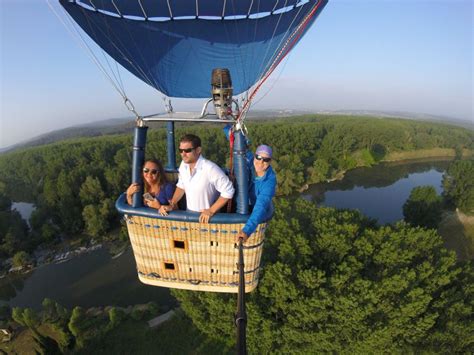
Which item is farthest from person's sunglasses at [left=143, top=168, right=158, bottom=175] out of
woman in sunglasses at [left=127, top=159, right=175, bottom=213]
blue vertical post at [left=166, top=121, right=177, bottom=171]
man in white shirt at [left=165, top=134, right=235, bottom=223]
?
blue vertical post at [left=166, top=121, right=177, bottom=171]

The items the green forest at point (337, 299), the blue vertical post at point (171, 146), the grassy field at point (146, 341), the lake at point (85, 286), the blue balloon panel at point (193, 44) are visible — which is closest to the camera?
the blue balloon panel at point (193, 44)

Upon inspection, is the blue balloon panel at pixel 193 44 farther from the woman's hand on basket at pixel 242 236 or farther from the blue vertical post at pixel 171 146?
the woman's hand on basket at pixel 242 236

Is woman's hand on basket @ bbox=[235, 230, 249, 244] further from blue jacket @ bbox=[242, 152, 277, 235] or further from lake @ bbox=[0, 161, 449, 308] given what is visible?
lake @ bbox=[0, 161, 449, 308]

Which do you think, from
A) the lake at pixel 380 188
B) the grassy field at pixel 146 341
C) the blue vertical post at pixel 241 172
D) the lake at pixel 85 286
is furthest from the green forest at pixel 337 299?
the lake at pixel 380 188

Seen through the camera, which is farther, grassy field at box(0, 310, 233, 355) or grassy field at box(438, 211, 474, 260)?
grassy field at box(438, 211, 474, 260)

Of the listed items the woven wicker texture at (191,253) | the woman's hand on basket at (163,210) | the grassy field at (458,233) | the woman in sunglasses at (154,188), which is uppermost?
the woman in sunglasses at (154,188)
